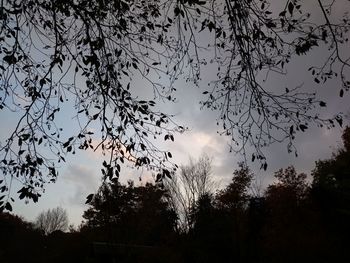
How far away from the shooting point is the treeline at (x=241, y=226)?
32.2 m

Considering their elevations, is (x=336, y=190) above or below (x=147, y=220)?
above

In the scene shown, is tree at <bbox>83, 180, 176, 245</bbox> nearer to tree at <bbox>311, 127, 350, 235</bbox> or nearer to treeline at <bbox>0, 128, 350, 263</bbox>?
treeline at <bbox>0, 128, 350, 263</bbox>

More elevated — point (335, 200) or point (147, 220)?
point (335, 200)

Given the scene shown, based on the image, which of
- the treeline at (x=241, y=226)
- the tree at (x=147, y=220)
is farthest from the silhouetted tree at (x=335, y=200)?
the tree at (x=147, y=220)

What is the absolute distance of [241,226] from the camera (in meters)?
36.5

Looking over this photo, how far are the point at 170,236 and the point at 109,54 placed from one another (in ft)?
103

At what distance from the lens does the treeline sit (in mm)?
32219

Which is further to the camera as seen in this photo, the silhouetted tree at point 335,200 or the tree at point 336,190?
the tree at point 336,190

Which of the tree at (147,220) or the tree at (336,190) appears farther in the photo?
the tree at (336,190)

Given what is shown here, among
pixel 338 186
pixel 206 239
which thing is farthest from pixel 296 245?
pixel 338 186

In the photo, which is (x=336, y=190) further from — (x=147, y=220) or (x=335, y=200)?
(x=147, y=220)

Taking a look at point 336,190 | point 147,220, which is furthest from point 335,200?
point 147,220

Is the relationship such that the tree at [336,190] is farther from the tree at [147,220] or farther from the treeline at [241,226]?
the tree at [147,220]

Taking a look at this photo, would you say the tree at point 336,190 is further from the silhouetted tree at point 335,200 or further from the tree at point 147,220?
the tree at point 147,220
